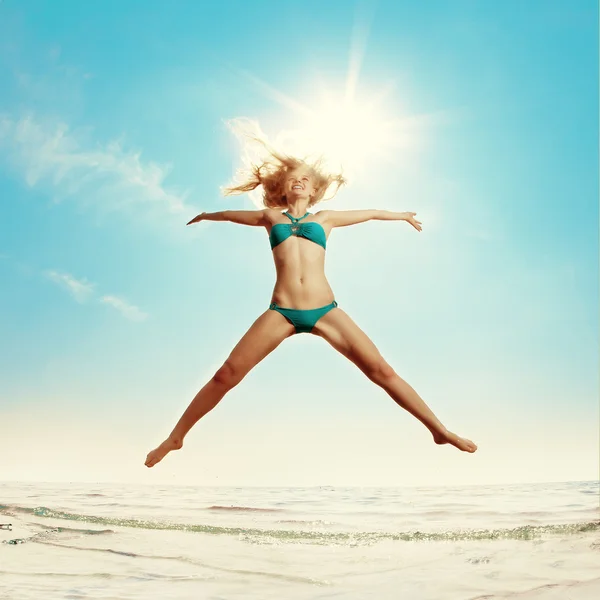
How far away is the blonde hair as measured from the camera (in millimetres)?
6605

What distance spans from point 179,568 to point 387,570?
2273 millimetres

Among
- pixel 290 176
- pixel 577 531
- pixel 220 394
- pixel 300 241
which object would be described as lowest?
pixel 577 531

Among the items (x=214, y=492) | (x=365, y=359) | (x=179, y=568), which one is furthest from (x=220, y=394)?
(x=214, y=492)

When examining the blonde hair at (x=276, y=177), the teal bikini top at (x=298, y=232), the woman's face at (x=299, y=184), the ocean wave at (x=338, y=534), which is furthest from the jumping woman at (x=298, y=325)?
the ocean wave at (x=338, y=534)

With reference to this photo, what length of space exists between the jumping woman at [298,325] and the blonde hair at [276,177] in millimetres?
436

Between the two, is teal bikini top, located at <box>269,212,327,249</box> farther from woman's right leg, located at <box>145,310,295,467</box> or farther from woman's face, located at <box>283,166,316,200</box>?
woman's right leg, located at <box>145,310,295,467</box>

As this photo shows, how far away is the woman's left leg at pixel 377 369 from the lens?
5840mm

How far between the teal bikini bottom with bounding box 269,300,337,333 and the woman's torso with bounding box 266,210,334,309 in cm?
4

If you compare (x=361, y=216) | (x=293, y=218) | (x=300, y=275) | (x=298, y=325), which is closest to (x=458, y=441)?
(x=298, y=325)

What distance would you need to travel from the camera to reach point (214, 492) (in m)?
12.4

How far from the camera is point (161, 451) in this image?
19.5 feet

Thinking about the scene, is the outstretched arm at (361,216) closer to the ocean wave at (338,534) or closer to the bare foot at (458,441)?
the bare foot at (458,441)

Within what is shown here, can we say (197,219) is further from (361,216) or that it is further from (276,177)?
(361,216)

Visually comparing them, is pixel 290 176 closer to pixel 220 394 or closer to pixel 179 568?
pixel 220 394
